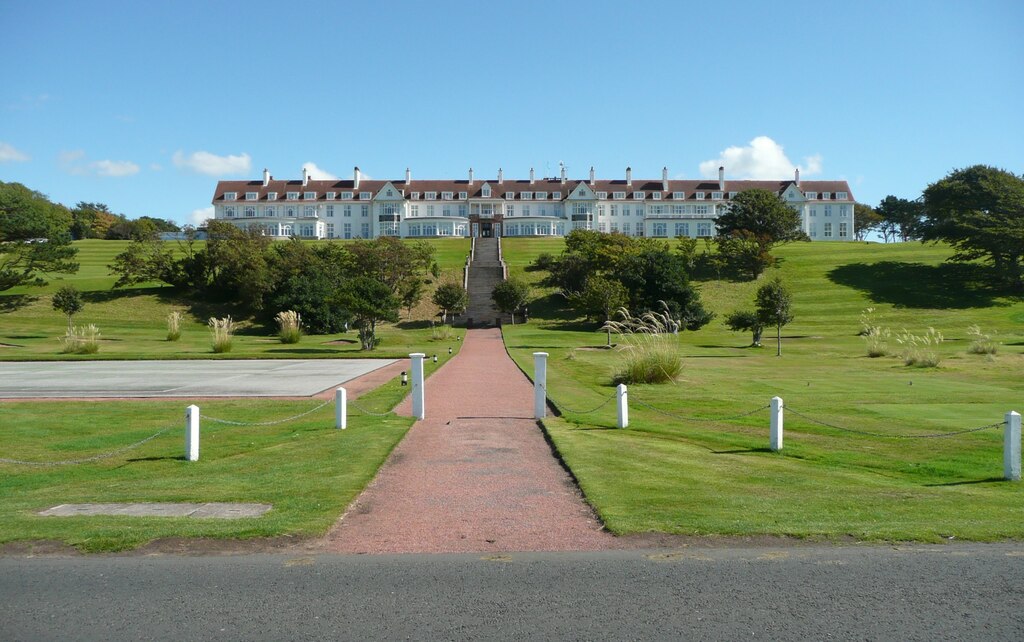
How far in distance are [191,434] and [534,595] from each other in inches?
331

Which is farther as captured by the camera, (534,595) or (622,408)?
(622,408)

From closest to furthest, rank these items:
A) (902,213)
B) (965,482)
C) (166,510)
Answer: (166,510) → (965,482) → (902,213)

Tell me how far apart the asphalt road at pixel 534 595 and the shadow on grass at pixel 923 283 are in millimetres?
66509

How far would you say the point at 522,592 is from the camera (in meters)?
6.45

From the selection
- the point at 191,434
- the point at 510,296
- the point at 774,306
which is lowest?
the point at 191,434

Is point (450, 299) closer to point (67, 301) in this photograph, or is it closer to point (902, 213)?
point (67, 301)

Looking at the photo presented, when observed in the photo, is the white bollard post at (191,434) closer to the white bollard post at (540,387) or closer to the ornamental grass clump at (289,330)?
A: the white bollard post at (540,387)

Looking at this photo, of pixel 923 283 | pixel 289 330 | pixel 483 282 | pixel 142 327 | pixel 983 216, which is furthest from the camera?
pixel 483 282

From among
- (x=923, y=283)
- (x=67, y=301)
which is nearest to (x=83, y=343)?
(x=67, y=301)

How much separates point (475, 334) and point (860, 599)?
50971 mm

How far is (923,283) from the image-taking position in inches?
2906

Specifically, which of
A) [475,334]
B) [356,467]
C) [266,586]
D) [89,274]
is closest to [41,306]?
[89,274]

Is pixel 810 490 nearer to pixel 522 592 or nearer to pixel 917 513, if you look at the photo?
pixel 917 513

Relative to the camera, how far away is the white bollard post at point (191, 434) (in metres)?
12.8
